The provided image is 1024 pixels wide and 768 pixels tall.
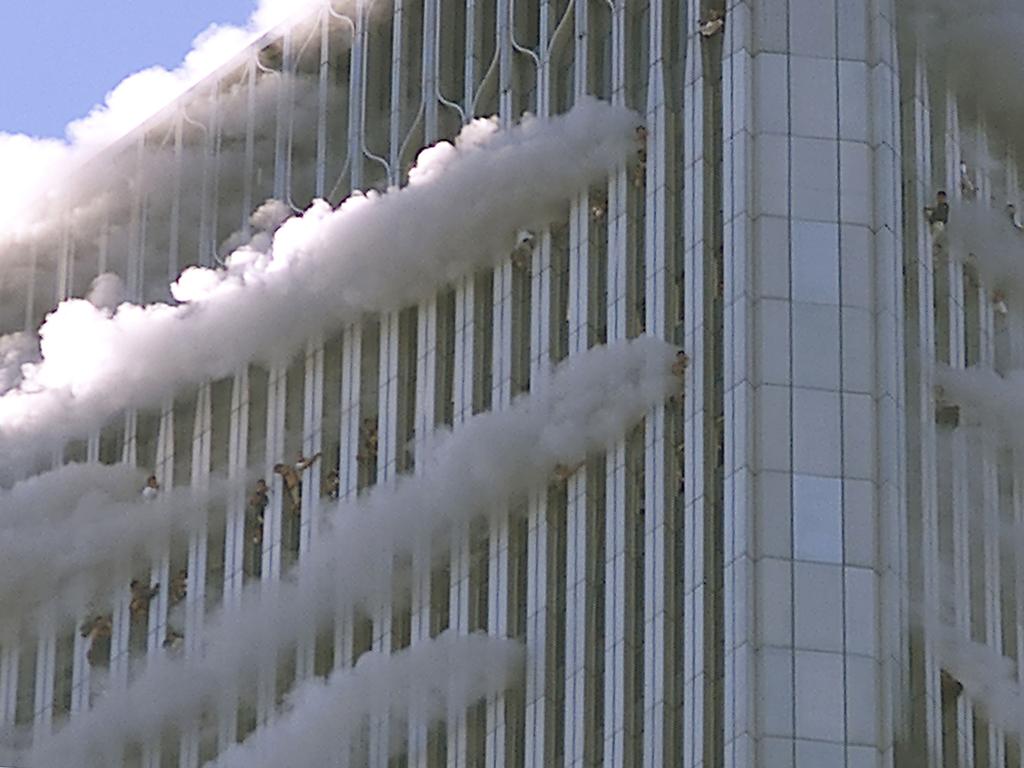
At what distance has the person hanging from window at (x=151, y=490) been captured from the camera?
472 ft

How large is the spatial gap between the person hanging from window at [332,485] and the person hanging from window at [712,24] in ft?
58.3

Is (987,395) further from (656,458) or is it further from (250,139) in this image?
(250,139)

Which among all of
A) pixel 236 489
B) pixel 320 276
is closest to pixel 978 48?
pixel 320 276

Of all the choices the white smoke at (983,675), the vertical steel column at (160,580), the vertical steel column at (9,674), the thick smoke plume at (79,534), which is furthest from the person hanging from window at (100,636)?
the white smoke at (983,675)

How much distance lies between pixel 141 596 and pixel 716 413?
84.7ft

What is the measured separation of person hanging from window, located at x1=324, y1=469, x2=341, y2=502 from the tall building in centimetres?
32

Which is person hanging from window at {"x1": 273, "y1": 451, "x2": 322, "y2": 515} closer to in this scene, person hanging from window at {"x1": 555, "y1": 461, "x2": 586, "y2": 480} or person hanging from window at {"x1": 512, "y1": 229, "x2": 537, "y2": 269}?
person hanging from window at {"x1": 512, "y1": 229, "x2": 537, "y2": 269}

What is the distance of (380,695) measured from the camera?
130 m

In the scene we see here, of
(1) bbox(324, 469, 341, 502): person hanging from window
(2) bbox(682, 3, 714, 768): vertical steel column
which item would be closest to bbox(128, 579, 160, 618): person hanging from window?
(1) bbox(324, 469, 341, 502): person hanging from window

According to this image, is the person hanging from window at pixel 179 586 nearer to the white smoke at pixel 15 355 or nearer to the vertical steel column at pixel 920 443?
the white smoke at pixel 15 355

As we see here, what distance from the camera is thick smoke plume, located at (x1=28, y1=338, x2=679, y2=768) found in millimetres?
126188

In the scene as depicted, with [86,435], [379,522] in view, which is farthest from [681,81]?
[86,435]

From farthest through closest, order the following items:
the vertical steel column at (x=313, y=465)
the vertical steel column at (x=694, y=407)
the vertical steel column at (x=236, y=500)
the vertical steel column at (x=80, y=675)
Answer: the vertical steel column at (x=80, y=675) → the vertical steel column at (x=236, y=500) → the vertical steel column at (x=313, y=465) → the vertical steel column at (x=694, y=407)

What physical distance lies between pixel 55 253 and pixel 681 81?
99.9 feet
